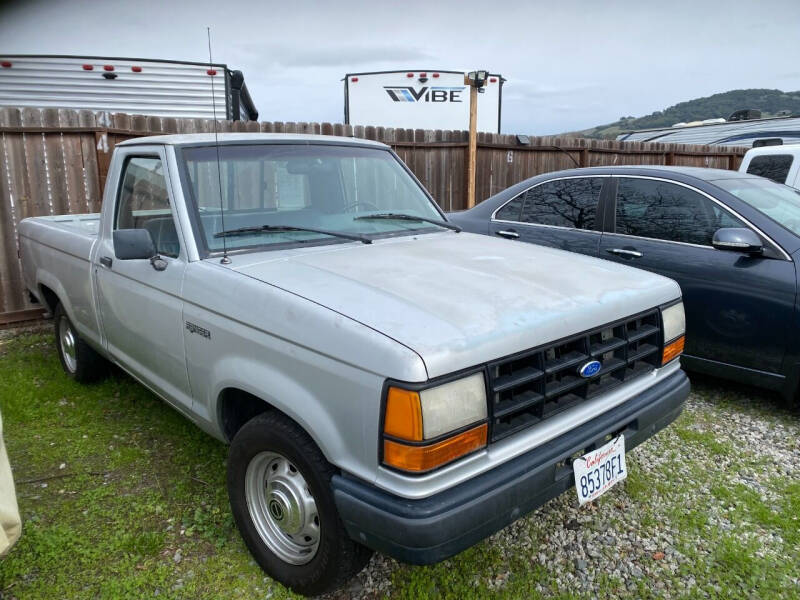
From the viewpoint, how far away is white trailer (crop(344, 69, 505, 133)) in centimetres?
1212

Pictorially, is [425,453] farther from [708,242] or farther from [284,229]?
[708,242]

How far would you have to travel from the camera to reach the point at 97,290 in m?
3.59

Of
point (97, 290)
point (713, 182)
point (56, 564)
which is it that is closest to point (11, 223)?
point (97, 290)

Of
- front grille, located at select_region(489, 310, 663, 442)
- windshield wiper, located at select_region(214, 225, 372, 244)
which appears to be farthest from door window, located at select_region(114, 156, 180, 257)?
front grille, located at select_region(489, 310, 663, 442)

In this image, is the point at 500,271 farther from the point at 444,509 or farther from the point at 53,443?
the point at 53,443

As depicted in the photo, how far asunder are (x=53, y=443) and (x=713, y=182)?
5016mm

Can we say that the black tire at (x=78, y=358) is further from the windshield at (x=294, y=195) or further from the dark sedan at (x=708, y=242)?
the dark sedan at (x=708, y=242)

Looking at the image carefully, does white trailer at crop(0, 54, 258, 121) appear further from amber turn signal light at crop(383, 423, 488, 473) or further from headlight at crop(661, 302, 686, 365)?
amber turn signal light at crop(383, 423, 488, 473)

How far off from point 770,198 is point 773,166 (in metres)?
2.82

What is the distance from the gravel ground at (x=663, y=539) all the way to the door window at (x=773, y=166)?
162 inches

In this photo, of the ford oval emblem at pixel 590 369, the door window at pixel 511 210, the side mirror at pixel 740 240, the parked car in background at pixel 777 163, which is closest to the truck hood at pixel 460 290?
the ford oval emblem at pixel 590 369

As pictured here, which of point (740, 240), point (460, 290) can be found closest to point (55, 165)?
point (460, 290)

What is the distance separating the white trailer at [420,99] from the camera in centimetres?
1212

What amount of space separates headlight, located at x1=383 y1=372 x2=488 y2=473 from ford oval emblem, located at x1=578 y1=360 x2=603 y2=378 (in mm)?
563
